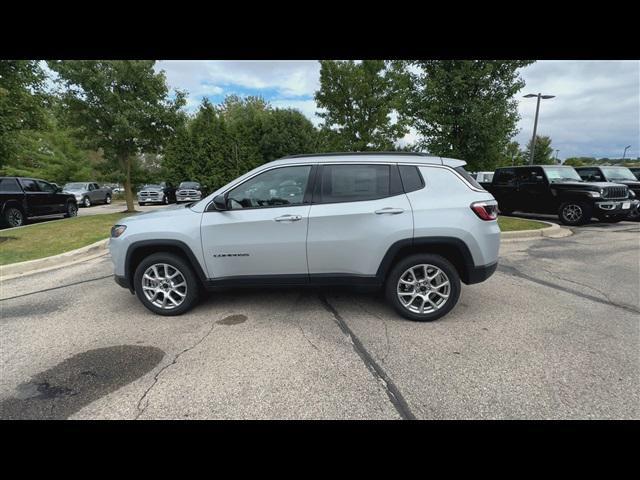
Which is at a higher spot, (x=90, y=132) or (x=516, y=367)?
(x=90, y=132)

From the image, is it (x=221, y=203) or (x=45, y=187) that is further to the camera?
(x=45, y=187)

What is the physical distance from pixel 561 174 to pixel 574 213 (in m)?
1.59

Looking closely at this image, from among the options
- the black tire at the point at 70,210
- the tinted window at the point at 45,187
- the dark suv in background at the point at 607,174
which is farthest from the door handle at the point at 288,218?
the black tire at the point at 70,210

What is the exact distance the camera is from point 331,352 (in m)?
2.99

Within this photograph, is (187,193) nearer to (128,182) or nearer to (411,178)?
(128,182)

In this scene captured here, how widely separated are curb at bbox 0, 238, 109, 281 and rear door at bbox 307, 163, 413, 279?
5.63 meters

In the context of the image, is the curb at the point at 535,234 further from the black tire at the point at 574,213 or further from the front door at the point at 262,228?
the front door at the point at 262,228

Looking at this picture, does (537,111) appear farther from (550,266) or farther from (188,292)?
(188,292)

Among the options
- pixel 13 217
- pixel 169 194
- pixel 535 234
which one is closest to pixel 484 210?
pixel 535 234

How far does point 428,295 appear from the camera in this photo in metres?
3.57

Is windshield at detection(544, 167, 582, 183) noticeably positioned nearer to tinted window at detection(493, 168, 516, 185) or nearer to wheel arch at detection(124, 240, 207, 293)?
tinted window at detection(493, 168, 516, 185)

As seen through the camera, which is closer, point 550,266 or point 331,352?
point 331,352

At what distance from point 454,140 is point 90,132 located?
13.2 metres
